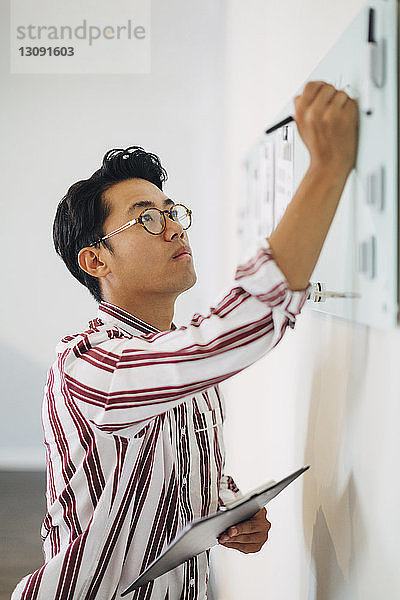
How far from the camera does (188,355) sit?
0.80 m

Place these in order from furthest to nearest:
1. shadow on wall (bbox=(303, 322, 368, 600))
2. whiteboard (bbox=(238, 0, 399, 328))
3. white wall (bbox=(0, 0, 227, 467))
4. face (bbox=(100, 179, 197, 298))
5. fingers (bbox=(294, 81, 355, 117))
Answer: white wall (bbox=(0, 0, 227, 467))
face (bbox=(100, 179, 197, 298))
shadow on wall (bbox=(303, 322, 368, 600))
fingers (bbox=(294, 81, 355, 117))
whiteboard (bbox=(238, 0, 399, 328))

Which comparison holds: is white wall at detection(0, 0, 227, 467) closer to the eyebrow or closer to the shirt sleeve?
the eyebrow

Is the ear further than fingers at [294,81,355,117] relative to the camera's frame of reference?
Yes

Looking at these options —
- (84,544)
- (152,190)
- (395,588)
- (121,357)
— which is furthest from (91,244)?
(395,588)

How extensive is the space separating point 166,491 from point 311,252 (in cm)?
48

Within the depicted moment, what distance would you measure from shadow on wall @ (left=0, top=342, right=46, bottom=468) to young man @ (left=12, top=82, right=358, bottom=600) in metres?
0.98

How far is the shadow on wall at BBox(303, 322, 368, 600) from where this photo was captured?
90 cm

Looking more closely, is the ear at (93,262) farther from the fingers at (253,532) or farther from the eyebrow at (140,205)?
the fingers at (253,532)

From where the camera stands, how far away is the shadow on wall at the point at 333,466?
0.90 m

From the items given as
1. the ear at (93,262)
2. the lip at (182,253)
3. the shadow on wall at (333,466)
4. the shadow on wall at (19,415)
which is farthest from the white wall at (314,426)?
the shadow on wall at (19,415)

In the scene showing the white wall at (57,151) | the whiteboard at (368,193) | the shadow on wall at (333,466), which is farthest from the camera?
the white wall at (57,151)

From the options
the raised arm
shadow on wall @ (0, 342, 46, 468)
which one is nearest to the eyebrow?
the raised arm

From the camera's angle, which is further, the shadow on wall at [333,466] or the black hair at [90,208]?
the black hair at [90,208]

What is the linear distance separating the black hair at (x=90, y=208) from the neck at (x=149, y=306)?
0.07 m
